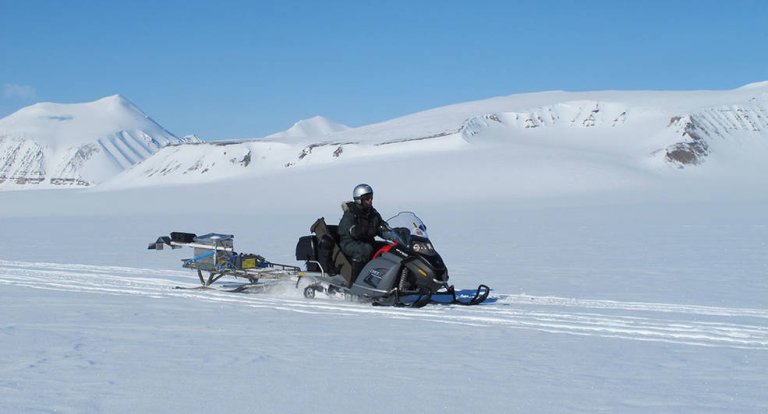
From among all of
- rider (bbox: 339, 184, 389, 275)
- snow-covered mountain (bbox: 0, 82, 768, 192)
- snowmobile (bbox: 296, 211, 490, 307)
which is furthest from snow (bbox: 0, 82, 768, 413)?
snow-covered mountain (bbox: 0, 82, 768, 192)

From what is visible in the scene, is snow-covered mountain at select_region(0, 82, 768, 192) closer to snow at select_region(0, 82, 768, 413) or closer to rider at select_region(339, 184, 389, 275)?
snow at select_region(0, 82, 768, 413)

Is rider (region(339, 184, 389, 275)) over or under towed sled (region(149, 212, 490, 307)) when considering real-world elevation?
over

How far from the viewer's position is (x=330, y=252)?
9.68m

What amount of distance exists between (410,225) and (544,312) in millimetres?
1870

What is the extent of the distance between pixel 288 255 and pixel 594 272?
696 cm

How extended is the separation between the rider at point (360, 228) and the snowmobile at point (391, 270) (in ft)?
0.28

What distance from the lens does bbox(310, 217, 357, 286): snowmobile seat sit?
376 inches

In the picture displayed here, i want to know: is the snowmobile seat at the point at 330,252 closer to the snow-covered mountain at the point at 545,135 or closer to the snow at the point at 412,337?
the snow at the point at 412,337

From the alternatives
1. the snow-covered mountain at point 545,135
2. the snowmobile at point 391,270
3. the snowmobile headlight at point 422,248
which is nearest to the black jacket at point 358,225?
the snowmobile at point 391,270

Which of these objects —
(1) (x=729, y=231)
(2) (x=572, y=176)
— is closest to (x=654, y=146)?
(2) (x=572, y=176)

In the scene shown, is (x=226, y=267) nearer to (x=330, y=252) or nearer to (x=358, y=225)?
(x=330, y=252)

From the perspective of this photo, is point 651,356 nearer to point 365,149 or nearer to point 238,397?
point 238,397

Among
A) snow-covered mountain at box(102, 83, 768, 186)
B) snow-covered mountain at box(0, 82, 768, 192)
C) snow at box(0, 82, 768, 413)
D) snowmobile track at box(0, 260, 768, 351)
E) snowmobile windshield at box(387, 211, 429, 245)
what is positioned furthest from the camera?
snow-covered mountain at box(102, 83, 768, 186)

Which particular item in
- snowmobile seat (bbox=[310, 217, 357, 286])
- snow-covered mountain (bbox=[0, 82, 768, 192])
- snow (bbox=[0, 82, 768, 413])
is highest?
snow-covered mountain (bbox=[0, 82, 768, 192])
